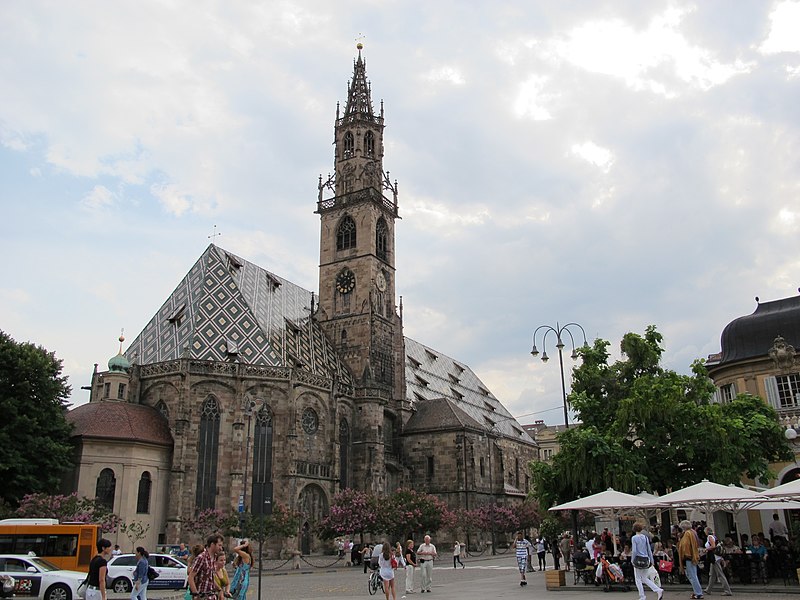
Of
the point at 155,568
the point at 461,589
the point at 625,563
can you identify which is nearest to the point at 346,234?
the point at 155,568

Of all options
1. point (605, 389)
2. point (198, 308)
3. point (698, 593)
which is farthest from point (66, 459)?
point (698, 593)

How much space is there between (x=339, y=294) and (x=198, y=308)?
15.2 meters

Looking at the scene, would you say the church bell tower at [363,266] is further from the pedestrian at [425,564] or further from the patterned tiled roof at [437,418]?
the pedestrian at [425,564]

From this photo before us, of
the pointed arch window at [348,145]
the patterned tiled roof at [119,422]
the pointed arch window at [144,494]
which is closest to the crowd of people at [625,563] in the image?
the pointed arch window at [144,494]

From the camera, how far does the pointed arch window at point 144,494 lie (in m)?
40.8

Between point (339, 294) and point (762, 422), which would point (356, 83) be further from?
point (762, 422)

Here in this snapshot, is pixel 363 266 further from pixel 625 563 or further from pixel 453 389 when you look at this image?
pixel 625 563

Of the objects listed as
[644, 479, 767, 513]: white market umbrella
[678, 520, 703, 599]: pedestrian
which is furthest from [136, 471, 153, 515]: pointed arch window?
[678, 520, 703, 599]: pedestrian

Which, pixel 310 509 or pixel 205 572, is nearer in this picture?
pixel 205 572

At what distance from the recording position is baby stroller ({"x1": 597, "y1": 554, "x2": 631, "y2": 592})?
761 inches

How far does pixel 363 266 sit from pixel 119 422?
25618 millimetres

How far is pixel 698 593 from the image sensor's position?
1661 cm

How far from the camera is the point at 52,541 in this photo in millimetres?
22750

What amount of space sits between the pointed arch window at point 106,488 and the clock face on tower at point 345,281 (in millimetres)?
26436
